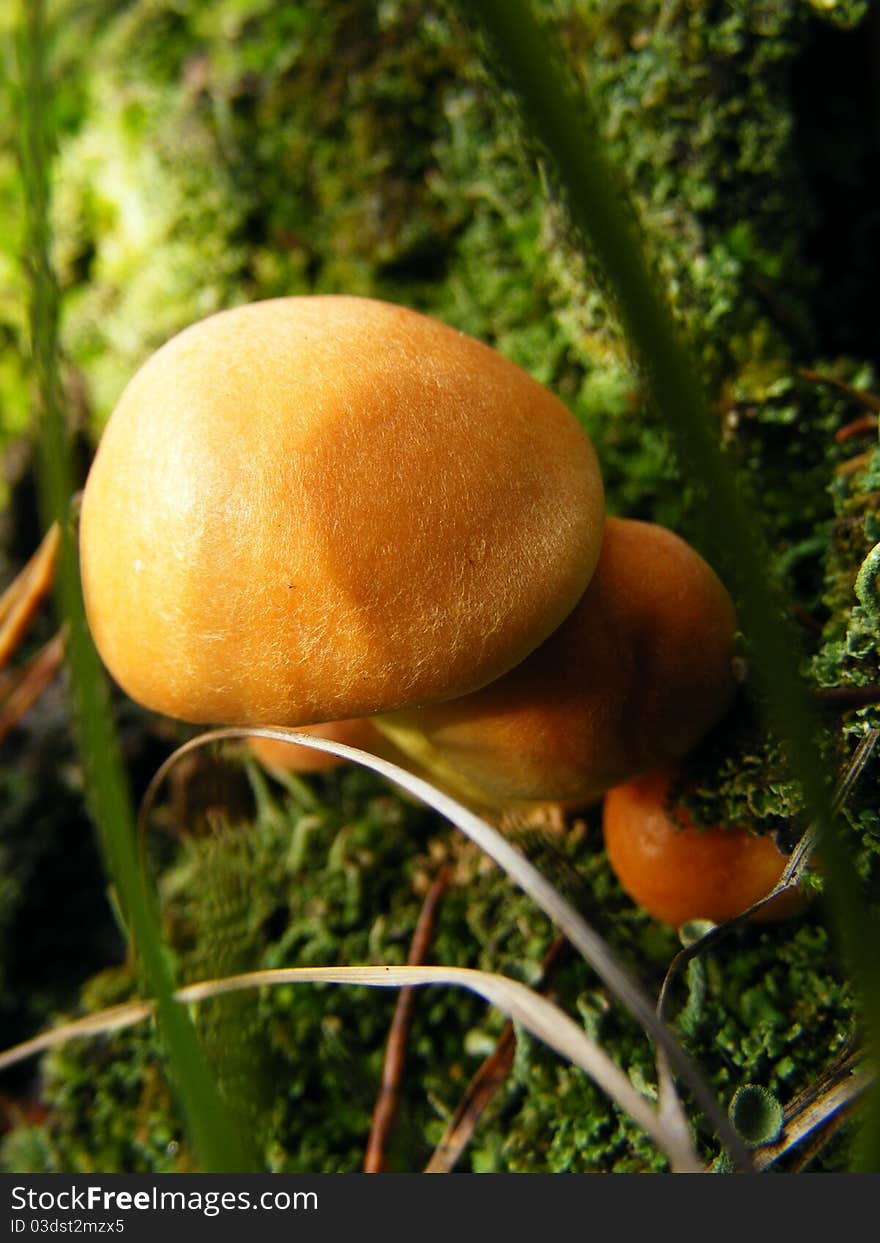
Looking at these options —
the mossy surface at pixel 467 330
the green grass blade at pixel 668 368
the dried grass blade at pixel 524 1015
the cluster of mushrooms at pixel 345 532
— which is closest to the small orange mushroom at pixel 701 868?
the mossy surface at pixel 467 330

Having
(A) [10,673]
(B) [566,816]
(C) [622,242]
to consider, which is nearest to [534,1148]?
(B) [566,816]

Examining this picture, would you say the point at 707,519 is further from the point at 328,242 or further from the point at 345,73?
the point at 345,73

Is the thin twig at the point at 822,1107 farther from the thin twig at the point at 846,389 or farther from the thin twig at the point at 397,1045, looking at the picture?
the thin twig at the point at 846,389

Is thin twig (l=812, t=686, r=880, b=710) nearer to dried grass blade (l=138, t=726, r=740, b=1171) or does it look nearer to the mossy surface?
the mossy surface

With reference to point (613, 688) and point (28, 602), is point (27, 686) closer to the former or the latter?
point (28, 602)

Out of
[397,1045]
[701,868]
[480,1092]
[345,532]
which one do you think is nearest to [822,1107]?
[701,868]

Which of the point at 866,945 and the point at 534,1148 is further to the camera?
the point at 534,1148
